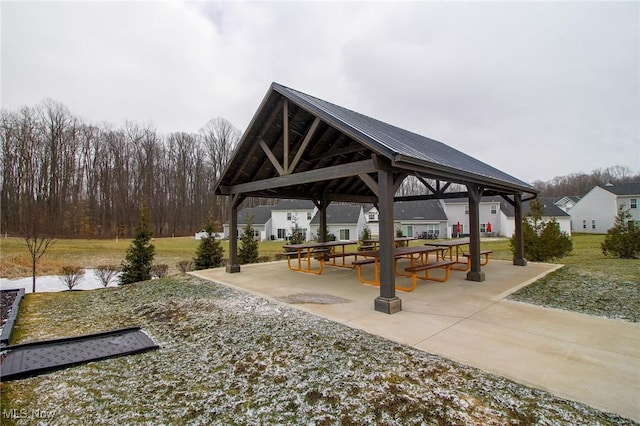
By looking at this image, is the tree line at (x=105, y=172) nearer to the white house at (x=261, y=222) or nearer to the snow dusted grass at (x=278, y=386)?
the white house at (x=261, y=222)

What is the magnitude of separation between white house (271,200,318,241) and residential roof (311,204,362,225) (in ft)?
3.52

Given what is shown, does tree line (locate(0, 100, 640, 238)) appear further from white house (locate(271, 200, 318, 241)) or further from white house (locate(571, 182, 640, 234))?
white house (locate(571, 182, 640, 234))

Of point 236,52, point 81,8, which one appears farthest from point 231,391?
point 236,52

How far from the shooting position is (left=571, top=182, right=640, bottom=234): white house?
31.1m

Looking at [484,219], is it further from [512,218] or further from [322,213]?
[322,213]

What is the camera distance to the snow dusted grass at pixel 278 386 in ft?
7.61

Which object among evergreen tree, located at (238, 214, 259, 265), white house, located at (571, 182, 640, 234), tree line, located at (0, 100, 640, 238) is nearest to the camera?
evergreen tree, located at (238, 214, 259, 265)

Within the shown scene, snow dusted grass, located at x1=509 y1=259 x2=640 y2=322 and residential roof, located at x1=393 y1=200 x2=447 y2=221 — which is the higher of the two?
residential roof, located at x1=393 y1=200 x2=447 y2=221

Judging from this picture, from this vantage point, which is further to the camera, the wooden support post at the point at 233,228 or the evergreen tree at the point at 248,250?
the evergreen tree at the point at 248,250

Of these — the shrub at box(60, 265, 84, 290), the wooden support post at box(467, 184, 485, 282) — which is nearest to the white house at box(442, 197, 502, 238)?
the wooden support post at box(467, 184, 485, 282)

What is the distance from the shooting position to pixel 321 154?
7473 mm

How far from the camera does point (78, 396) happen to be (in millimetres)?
2646

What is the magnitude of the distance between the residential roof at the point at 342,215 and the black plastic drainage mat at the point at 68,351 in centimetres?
2785

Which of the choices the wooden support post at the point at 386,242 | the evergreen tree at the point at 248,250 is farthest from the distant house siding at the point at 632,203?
the wooden support post at the point at 386,242
